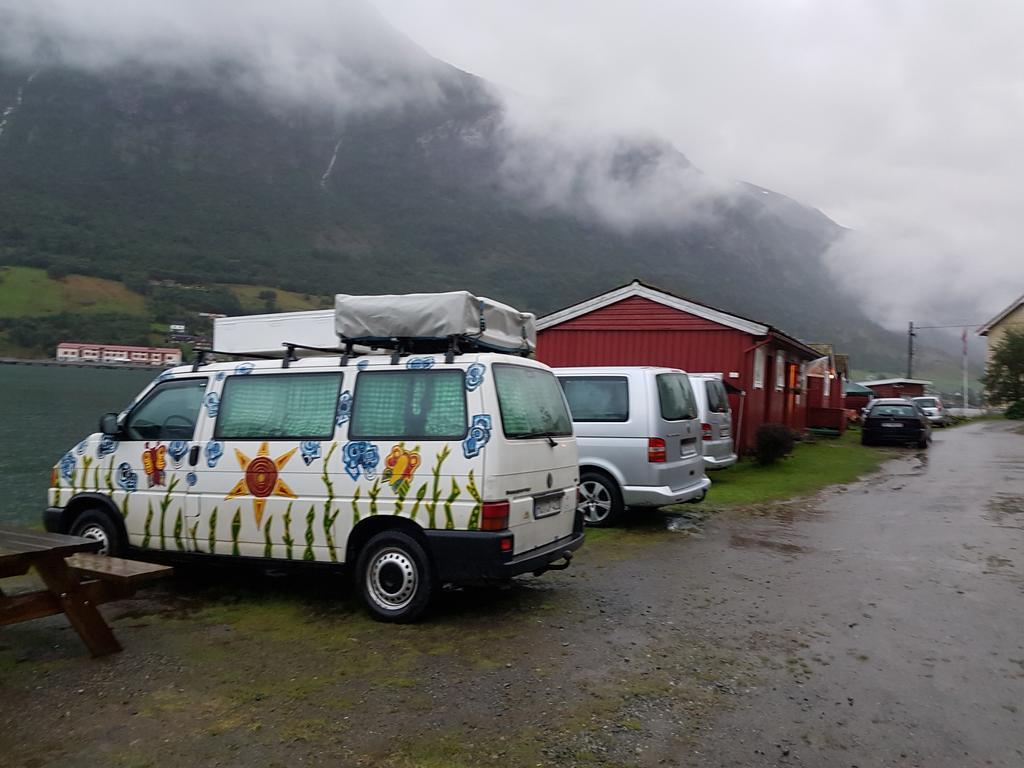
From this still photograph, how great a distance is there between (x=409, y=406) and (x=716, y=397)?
322 inches

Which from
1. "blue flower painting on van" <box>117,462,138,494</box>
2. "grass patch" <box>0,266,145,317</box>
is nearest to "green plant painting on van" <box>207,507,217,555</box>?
"blue flower painting on van" <box>117,462,138,494</box>

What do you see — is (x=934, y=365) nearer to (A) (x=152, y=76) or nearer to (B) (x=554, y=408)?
(A) (x=152, y=76)

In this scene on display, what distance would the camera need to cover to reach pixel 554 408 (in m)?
6.52

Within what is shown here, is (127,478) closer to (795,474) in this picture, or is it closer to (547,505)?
(547,505)

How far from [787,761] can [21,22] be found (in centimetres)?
19949

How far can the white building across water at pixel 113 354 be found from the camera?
46.5 m

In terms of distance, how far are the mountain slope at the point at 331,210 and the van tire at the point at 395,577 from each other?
69.7m

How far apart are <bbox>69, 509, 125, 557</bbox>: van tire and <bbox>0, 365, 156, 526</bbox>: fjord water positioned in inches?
220

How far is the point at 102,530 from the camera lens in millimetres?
6918

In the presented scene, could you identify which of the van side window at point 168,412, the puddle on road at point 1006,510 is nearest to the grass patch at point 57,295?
the van side window at point 168,412

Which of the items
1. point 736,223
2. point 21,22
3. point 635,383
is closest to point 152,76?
point 21,22

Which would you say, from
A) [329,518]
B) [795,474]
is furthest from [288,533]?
[795,474]

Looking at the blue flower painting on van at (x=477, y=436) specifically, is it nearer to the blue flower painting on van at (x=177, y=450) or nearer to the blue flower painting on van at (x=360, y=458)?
the blue flower painting on van at (x=360, y=458)

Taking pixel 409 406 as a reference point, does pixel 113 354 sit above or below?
above
